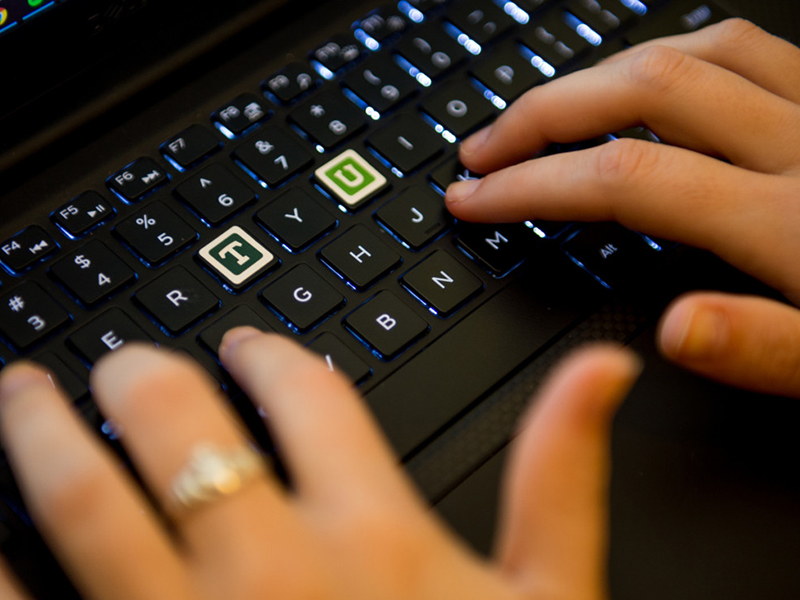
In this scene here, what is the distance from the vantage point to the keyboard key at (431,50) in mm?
575

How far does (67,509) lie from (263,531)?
9 cm

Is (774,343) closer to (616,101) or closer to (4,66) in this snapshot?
(616,101)

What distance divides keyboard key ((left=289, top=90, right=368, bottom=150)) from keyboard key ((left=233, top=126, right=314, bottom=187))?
0.01m

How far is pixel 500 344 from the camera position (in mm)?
475

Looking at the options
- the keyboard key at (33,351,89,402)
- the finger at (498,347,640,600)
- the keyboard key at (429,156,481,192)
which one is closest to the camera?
the finger at (498,347,640,600)

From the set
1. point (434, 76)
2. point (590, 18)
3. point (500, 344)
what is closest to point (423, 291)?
point (500, 344)

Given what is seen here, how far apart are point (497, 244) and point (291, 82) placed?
0.65ft

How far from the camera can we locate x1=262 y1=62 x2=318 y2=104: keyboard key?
1.82 feet

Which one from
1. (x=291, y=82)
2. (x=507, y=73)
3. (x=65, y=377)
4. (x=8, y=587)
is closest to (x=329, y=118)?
(x=291, y=82)

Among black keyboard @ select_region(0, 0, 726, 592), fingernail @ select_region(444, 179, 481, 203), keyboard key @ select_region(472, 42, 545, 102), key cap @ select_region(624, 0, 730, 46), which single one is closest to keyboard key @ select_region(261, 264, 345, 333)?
black keyboard @ select_region(0, 0, 726, 592)

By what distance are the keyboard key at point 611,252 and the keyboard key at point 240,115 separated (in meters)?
0.24

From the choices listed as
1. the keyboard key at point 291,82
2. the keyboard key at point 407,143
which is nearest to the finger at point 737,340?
the keyboard key at point 407,143

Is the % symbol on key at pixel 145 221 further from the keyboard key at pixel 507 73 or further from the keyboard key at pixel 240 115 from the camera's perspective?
the keyboard key at pixel 507 73

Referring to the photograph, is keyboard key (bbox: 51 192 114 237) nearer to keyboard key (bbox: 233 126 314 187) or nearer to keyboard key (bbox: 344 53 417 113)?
keyboard key (bbox: 233 126 314 187)
